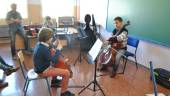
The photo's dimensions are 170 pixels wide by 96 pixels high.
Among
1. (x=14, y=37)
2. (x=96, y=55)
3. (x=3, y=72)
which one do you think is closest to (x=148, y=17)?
(x=96, y=55)

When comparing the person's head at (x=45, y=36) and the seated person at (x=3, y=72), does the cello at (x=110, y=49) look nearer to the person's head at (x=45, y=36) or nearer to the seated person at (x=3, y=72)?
the person's head at (x=45, y=36)

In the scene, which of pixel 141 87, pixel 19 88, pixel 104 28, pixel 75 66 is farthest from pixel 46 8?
pixel 141 87

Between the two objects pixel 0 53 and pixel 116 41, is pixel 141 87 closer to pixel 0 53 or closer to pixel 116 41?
pixel 116 41

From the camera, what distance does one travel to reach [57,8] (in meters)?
7.46

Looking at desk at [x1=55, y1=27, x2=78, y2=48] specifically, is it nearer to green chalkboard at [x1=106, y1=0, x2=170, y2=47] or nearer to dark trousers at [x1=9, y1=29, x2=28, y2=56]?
dark trousers at [x1=9, y1=29, x2=28, y2=56]

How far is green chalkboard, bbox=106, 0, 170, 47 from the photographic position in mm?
4086

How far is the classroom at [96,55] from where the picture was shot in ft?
10.5

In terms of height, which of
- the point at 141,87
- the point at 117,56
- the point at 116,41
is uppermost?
the point at 116,41

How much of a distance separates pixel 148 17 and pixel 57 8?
391 centimetres

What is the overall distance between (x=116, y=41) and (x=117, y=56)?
0.32 m

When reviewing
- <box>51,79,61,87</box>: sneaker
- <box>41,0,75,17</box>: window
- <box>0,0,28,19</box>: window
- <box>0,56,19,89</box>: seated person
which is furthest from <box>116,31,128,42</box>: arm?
<box>0,0,28,19</box>: window

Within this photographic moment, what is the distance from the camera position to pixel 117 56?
14.3 ft

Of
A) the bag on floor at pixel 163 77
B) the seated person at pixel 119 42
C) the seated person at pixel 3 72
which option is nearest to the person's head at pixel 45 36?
the seated person at pixel 3 72

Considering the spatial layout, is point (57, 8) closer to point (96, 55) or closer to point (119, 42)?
point (119, 42)
